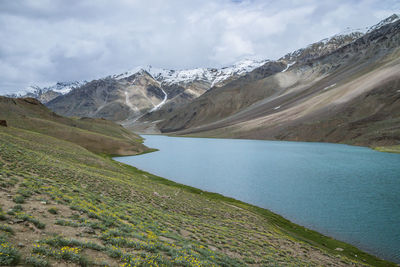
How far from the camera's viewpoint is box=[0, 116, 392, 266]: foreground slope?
8.51m

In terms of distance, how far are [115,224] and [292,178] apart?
134 ft

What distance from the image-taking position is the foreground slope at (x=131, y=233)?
8508mm

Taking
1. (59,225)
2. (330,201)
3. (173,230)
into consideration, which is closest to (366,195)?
(330,201)

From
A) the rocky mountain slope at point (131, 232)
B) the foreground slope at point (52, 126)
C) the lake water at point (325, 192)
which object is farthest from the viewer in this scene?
the foreground slope at point (52, 126)

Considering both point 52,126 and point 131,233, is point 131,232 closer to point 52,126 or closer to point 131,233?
point 131,233

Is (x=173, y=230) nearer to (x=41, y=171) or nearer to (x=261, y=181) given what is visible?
(x=41, y=171)

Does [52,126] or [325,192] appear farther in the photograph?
[52,126]

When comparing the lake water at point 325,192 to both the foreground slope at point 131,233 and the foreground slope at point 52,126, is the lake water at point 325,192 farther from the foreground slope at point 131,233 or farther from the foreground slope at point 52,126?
the foreground slope at point 52,126

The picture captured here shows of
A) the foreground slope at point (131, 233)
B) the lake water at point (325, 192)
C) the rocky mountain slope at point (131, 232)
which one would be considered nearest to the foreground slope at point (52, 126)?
the lake water at point (325, 192)

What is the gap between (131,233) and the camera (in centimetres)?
1220

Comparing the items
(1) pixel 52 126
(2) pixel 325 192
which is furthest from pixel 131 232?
(1) pixel 52 126

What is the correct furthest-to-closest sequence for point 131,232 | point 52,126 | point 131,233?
point 52,126, point 131,232, point 131,233

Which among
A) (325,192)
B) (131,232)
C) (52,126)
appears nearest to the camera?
(131,232)

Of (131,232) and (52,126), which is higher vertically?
(52,126)
